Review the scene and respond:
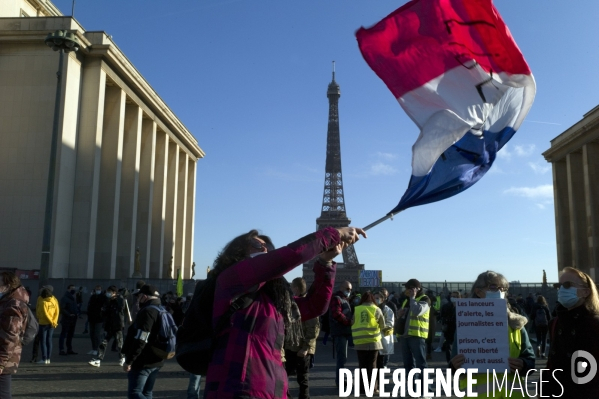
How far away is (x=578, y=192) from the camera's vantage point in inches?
1983

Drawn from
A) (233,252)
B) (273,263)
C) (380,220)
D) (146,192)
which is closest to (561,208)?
(146,192)

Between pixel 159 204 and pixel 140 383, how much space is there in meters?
43.3

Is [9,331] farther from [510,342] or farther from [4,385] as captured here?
[510,342]

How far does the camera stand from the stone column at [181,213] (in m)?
56.2

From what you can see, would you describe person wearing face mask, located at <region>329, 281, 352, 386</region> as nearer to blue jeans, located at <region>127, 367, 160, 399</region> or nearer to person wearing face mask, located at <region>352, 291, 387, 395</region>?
person wearing face mask, located at <region>352, 291, 387, 395</region>

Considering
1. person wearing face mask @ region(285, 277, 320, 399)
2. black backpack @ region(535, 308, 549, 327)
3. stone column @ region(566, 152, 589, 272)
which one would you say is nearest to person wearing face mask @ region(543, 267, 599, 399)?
person wearing face mask @ region(285, 277, 320, 399)

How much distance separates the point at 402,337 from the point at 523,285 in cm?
2917

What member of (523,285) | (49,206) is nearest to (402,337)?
(49,206)

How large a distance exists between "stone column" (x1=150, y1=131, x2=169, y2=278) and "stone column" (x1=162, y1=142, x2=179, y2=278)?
1914 millimetres

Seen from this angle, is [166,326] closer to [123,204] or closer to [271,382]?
[271,382]

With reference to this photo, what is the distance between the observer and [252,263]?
2984 mm

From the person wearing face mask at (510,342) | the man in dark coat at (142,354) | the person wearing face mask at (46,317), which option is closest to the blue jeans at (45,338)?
the person wearing face mask at (46,317)

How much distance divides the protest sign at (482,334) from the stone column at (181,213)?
52.6 m

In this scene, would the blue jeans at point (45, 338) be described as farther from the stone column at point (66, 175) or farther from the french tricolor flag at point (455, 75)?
the stone column at point (66, 175)
